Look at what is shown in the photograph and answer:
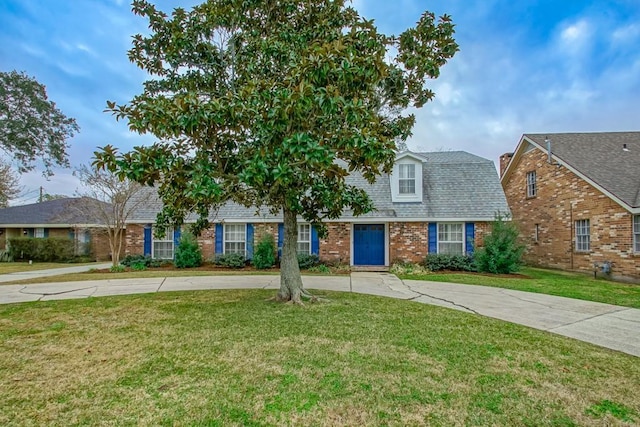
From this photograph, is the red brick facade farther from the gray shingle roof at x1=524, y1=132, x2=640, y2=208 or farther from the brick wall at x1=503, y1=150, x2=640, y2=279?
the gray shingle roof at x1=524, y1=132, x2=640, y2=208

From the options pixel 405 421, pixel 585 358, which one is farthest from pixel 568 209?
pixel 405 421

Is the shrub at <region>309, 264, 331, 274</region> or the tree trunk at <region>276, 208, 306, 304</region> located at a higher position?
the tree trunk at <region>276, 208, 306, 304</region>

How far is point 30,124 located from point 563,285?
22.0 meters

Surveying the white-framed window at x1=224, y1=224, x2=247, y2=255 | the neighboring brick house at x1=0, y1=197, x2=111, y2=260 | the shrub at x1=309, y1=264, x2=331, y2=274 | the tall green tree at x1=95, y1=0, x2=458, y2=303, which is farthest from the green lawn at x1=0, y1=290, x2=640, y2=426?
the neighboring brick house at x1=0, y1=197, x2=111, y2=260

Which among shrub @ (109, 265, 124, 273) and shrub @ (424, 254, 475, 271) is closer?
shrub @ (424, 254, 475, 271)

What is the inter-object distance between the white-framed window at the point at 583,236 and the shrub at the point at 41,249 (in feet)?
85.3

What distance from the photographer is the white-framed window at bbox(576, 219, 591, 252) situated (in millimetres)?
13322

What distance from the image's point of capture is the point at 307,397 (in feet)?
11.1

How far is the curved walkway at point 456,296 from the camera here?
5.83 metres

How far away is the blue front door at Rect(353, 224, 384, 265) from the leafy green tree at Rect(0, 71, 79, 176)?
14.5 meters

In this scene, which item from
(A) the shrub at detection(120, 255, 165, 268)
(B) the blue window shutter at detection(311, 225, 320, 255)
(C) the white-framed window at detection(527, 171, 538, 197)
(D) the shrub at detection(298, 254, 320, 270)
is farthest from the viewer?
(C) the white-framed window at detection(527, 171, 538, 197)

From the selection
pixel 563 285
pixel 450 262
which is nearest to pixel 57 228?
pixel 450 262

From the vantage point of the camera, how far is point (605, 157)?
46.8ft

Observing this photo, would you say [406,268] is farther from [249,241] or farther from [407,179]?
[249,241]
